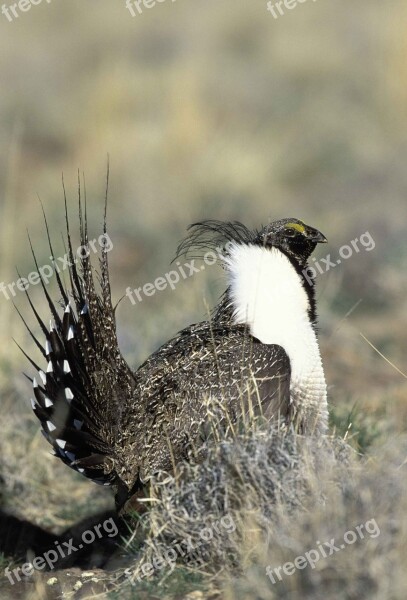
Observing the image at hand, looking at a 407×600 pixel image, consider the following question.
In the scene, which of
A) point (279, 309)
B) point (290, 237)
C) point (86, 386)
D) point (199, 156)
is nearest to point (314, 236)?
point (290, 237)

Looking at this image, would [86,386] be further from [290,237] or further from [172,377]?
[290,237]

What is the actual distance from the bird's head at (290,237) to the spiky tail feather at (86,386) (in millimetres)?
760

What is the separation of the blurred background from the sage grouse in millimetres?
650

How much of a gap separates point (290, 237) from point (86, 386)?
1127 millimetres

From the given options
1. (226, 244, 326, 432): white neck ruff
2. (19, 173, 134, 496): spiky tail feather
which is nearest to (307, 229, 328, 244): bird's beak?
(226, 244, 326, 432): white neck ruff

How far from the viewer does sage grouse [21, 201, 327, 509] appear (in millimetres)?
4309

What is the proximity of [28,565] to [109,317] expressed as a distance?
1229 millimetres

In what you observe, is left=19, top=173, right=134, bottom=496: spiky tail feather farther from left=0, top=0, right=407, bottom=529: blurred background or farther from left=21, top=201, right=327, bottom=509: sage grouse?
left=0, top=0, right=407, bottom=529: blurred background

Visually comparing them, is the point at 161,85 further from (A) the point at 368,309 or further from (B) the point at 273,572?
(B) the point at 273,572

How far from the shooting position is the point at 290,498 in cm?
362

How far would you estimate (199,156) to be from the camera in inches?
552

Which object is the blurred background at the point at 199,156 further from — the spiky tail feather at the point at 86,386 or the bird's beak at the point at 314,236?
the spiky tail feather at the point at 86,386

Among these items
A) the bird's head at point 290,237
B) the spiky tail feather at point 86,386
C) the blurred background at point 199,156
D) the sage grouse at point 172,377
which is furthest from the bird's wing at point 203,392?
the blurred background at point 199,156

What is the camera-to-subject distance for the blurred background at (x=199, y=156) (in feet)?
23.1
